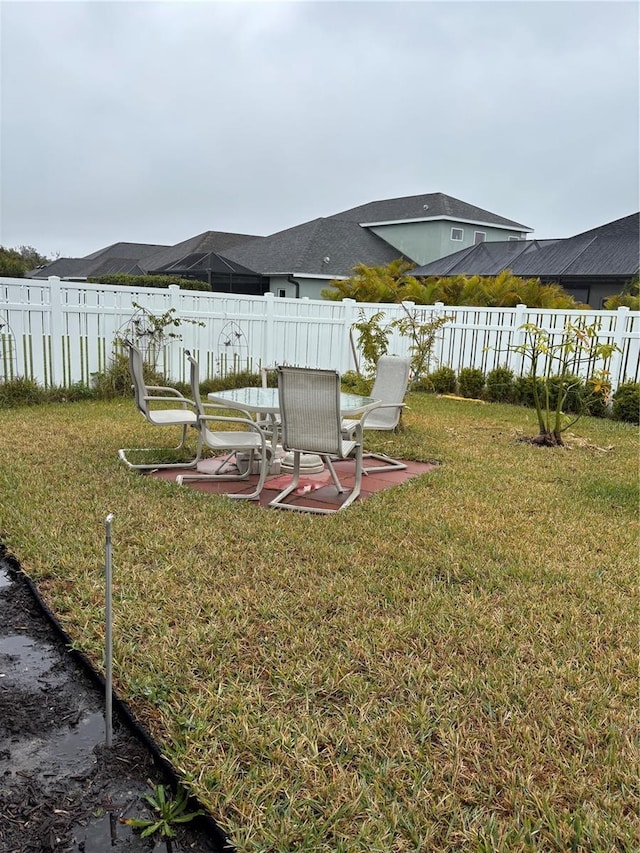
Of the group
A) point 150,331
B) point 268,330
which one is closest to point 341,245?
point 268,330

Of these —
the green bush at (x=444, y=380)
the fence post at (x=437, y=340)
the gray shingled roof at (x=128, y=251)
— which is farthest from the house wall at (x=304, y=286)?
the gray shingled roof at (x=128, y=251)

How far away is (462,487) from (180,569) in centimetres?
267

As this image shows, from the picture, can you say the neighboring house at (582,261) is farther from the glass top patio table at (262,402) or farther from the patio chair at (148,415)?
the patio chair at (148,415)

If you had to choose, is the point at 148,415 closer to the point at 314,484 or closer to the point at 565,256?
the point at 314,484

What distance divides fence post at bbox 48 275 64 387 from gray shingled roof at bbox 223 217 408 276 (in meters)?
16.1

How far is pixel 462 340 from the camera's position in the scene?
11.7 metres

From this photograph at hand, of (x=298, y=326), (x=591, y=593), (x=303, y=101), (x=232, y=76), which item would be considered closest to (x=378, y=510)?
(x=591, y=593)

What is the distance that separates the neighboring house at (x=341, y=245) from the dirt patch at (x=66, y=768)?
793 inches

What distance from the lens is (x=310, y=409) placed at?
14.8 feet

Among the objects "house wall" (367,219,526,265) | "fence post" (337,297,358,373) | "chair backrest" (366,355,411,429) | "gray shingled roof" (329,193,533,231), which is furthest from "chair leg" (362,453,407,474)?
"gray shingled roof" (329,193,533,231)

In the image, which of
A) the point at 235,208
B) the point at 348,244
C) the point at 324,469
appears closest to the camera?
the point at 324,469

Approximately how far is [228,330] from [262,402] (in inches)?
238

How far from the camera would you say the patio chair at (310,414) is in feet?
14.4

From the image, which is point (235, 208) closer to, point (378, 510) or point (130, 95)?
point (130, 95)
